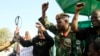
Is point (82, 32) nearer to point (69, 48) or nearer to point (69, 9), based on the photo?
point (69, 48)

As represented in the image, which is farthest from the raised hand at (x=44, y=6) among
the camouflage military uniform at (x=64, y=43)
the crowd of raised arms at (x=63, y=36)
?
the camouflage military uniform at (x=64, y=43)

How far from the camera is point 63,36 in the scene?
5.31 metres

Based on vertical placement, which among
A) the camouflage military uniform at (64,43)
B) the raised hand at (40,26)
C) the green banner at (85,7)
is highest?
the green banner at (85,7)

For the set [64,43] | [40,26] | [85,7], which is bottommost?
[64,43]

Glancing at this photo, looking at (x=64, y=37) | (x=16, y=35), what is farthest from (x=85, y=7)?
(x=16, y=35)

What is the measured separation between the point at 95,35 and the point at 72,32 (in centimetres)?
63

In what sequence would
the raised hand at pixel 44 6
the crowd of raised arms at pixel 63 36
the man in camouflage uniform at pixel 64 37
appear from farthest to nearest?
the raised hand at pixel 44 6
the man in camouflage uniform at pixel 64 37
the crowd of raised arms at pixel 63 36

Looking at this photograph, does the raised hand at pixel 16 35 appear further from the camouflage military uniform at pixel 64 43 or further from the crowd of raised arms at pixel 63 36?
the camouflage military uniform at pixel 64 43

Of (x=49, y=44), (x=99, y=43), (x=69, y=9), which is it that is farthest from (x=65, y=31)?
(x=99, y=43)

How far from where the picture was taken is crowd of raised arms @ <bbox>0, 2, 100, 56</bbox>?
15.6ft

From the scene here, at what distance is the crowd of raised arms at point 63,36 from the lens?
4754mm

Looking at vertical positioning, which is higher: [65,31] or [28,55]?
[65,31]

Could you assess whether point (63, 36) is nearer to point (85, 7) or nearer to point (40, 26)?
point (40, 26)

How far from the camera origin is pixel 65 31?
5.29 meters
